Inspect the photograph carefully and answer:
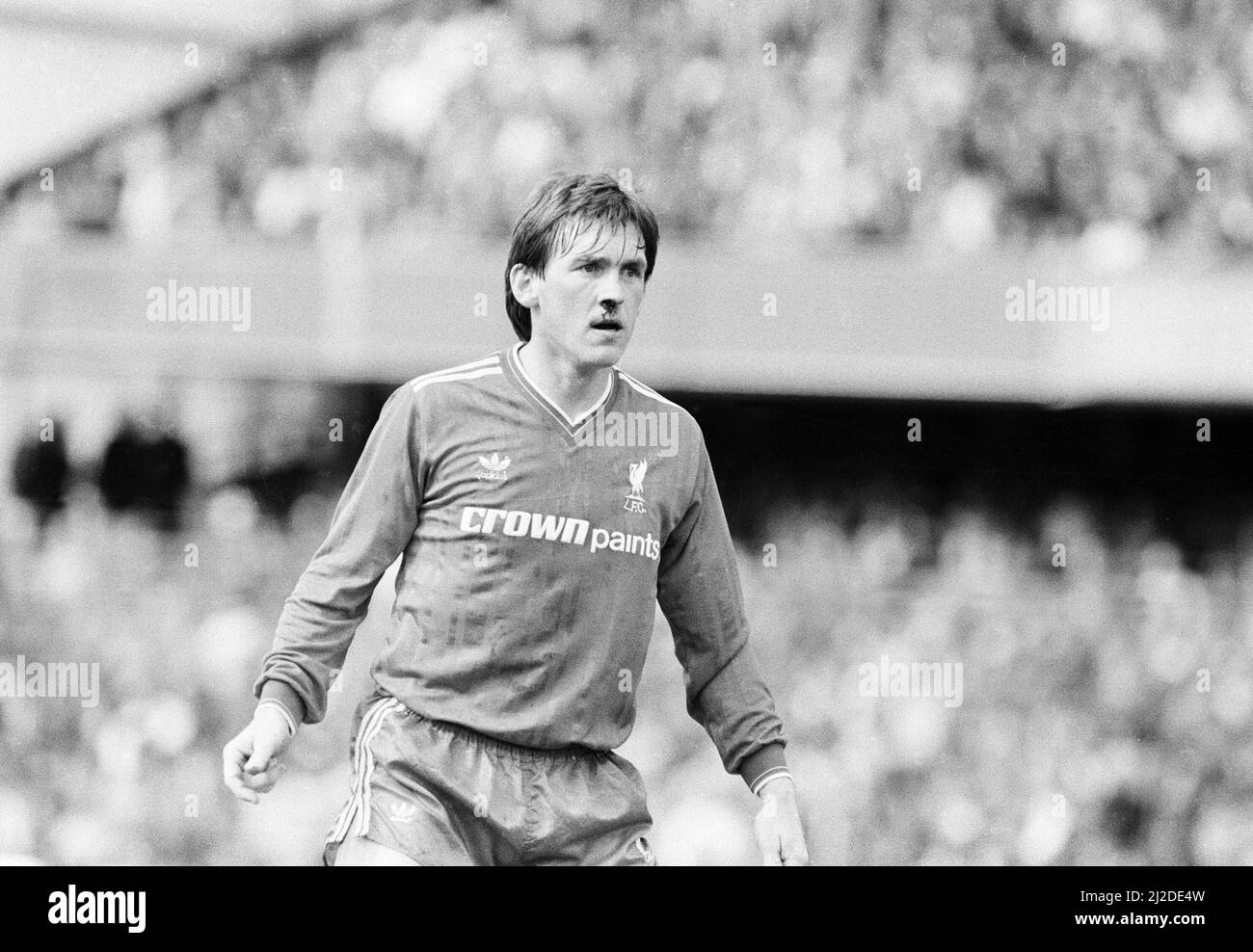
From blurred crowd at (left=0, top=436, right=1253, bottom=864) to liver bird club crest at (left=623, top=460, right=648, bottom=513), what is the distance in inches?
38.0

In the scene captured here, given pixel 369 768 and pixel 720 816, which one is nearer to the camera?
pixel 369 768

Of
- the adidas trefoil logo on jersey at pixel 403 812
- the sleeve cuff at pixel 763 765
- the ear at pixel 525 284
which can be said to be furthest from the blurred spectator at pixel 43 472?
the sleeve cuff at pixel 763 765

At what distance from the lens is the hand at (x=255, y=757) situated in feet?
6.91

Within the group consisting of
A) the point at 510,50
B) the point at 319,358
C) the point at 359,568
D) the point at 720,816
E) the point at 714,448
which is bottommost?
the point at 720,816

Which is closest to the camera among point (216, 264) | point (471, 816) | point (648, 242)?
point (471, 816)

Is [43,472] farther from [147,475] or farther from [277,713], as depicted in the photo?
[277,713]

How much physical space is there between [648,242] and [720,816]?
136 centimetres

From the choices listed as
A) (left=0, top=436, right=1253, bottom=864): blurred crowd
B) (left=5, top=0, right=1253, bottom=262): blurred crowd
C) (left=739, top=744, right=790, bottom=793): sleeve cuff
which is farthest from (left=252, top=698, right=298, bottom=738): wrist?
(left=5, top=0, right=1253, bottom=262): blurred crowd

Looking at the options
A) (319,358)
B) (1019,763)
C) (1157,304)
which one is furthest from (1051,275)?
(319,358)

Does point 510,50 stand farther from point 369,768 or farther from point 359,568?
point 369,768

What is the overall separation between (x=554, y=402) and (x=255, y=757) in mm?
650

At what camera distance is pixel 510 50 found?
3.29 m

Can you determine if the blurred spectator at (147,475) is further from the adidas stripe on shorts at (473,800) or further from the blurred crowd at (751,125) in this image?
the adidas stripe on shorts at (473,800)

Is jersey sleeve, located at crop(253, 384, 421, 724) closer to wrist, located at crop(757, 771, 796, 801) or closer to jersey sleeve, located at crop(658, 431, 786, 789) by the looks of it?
jersey sleeve, located at crop(658, 431, 786, 789)
